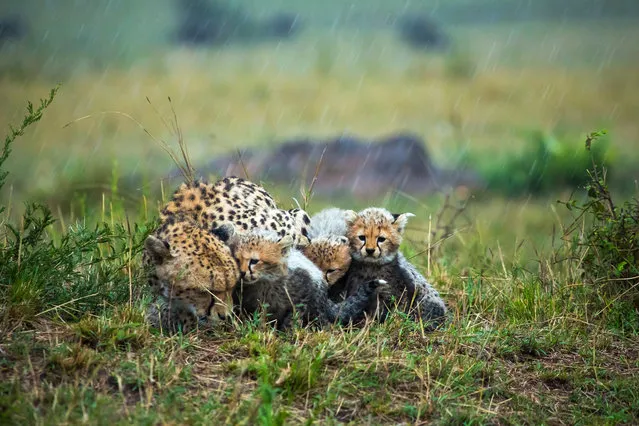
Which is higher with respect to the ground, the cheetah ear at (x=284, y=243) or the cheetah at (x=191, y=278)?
the cheetah ear at (x=284, y=243)

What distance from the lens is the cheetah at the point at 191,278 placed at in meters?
4.34

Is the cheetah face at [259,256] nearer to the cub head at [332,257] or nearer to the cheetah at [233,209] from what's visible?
the cheetah at [233,209]

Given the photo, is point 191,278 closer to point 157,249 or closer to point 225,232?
point 157,249

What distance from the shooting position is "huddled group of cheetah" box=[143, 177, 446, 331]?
440 centimetres

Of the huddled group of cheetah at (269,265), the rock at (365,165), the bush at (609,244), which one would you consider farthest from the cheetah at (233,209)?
the rock at (365,165)

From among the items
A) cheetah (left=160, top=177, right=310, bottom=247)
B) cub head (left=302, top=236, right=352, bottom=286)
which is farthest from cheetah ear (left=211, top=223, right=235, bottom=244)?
cub head (left=302, top=236, right=352, bottom=286)

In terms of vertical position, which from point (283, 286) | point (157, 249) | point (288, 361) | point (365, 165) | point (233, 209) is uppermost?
point (233, 209)

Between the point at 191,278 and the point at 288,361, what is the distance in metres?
0.67

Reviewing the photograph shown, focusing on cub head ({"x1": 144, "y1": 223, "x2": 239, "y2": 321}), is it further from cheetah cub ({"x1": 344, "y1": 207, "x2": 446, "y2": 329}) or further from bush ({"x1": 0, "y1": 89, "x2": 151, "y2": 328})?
cheetah cub ({"x1": 344, "y1": 207, "x2": 446, "y2": 329})

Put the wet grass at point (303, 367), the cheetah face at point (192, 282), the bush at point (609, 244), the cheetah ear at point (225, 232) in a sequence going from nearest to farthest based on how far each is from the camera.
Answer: the wet grass at point (303, 367) → the cheetah face at point (192, 282) → the cheetah ear at point (225, 232) → the bush at point (609, 244)

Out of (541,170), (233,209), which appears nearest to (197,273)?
(233,209)

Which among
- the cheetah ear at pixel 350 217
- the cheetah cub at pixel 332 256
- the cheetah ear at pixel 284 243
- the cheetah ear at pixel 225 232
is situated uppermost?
the cheetah ear at pixel 350 217

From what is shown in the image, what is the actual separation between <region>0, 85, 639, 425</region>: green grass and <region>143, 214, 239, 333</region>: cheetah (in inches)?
4.7

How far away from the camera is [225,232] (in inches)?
186
